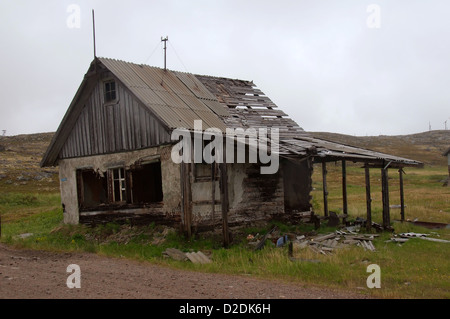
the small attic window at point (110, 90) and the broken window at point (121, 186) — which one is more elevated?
the small attic window at point (110, 90)

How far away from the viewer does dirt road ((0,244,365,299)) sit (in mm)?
6812

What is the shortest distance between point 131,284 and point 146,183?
24.5 ft

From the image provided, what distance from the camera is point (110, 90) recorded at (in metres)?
14.9

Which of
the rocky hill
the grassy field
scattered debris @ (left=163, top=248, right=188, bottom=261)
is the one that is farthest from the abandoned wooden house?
the rocky hill

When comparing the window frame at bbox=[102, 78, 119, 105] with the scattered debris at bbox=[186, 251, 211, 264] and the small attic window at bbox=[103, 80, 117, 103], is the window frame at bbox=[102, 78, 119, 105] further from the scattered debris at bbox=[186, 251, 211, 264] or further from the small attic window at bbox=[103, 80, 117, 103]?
the scattered debris at bbox=[186, 251, 211, 264]

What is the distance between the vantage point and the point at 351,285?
7707 mm

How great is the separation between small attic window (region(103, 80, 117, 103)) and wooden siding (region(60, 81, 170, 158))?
0.57ft

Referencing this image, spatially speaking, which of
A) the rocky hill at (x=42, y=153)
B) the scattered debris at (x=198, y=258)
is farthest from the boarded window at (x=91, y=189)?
the rocky hill at (x=42, y=153)

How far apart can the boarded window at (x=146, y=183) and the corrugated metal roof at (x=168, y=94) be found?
78.9 inches

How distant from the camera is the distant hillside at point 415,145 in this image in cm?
7100

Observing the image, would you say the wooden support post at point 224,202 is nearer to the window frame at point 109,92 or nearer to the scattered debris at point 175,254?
the scattered debris at point 175,254

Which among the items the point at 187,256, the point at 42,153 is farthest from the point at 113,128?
the point at 42,153
